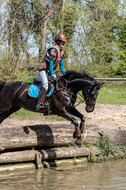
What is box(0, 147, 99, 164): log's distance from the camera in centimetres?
763

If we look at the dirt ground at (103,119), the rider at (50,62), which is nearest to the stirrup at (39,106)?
the rider at (50,62)

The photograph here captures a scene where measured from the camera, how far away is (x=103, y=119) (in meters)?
12.6

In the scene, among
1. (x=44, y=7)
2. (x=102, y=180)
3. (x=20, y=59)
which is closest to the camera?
(x=102, y=180)

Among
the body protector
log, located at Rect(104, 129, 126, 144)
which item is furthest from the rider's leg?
log, located at Rect(104, 129, 126, 144)

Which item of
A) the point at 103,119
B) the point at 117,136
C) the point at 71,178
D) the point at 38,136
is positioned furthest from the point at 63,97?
the point at 103,119

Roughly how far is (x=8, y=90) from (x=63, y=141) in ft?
6.46

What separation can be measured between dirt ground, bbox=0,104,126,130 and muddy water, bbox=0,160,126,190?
3.56 m

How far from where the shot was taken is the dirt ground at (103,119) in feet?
37.6

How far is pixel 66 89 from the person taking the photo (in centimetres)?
816

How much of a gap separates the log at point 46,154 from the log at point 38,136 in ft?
0.56

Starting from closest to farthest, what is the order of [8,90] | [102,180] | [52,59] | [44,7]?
[102,180] → [52,59] → [8,90] → [44,7]

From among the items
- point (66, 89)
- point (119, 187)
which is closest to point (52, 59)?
point (66, 89)

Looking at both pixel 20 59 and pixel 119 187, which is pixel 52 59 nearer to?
pixel 119 187

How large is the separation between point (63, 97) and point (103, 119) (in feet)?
16.0
